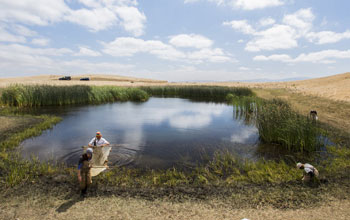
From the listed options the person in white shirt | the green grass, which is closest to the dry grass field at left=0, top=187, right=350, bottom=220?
the green grass

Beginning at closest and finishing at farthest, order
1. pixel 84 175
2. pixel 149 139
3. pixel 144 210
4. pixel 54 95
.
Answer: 1. pixel 144 210
2. pixel 84 175
3. pixel 149 139
4. pixel 54 95

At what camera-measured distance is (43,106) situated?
77.8 ft

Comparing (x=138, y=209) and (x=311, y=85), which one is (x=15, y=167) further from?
(x=311, y=85)

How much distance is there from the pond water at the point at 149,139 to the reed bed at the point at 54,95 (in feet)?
23.6

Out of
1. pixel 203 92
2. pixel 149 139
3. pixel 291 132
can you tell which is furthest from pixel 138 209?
pixel 203 92

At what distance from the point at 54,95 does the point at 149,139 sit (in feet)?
58.7

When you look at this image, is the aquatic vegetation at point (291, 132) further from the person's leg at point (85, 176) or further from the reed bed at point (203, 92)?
the reed bed at point (203, 92)

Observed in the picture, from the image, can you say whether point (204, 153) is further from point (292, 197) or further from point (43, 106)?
point (43, 106)

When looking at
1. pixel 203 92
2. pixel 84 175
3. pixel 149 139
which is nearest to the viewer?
pixel 84 175

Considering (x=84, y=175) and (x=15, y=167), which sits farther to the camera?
(x=15, y=167)

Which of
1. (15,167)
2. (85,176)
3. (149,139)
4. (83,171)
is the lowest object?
(149,139)

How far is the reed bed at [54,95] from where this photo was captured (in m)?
22.0

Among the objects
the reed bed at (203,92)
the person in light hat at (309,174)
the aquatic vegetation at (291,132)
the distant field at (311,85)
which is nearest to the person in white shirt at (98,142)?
the person in light hat at (309,174)

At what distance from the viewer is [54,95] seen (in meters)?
24.7
